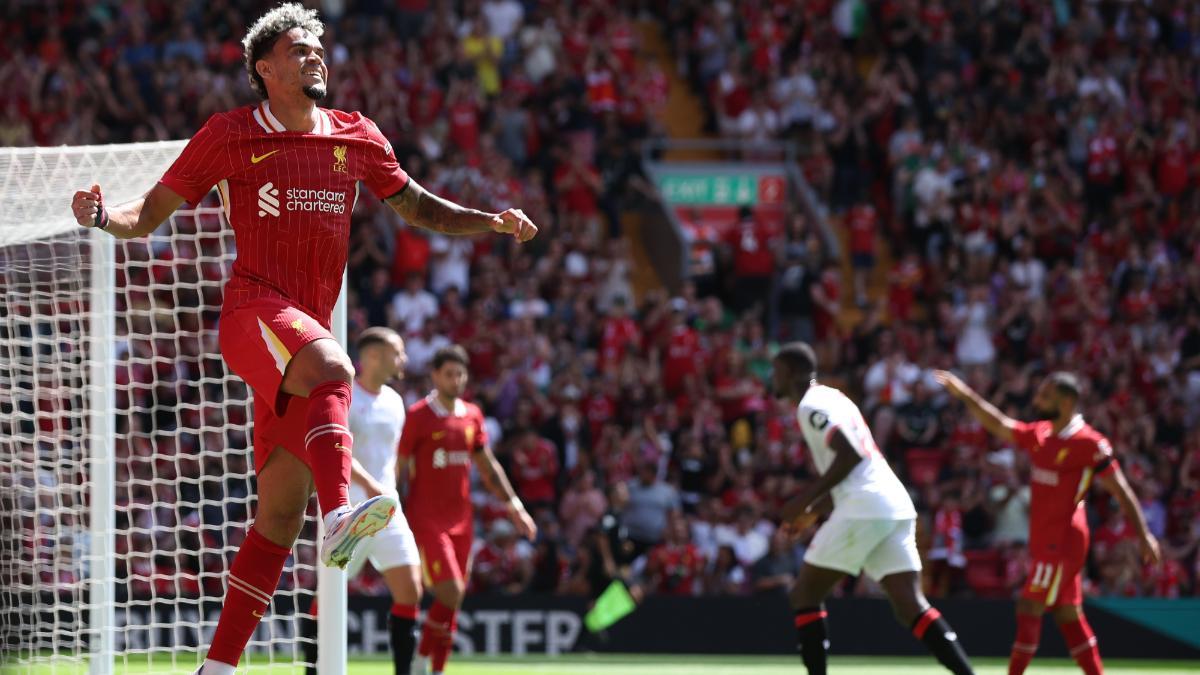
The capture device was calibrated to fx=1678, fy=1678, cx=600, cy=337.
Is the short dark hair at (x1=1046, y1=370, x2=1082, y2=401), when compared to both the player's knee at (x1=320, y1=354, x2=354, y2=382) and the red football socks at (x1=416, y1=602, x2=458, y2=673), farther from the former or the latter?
the player's knee at (x1=320, y1=354, x2=354, y2=382)

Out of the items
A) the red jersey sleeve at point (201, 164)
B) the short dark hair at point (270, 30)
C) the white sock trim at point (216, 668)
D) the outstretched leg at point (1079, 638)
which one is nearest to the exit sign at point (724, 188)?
the outstretched leg at point (1079, 638)

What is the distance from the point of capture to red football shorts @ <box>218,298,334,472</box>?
5898mm

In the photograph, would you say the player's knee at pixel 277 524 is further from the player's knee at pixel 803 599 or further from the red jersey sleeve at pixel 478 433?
the red jersey sleeve at pixel 478 433

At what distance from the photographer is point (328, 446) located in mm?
5727

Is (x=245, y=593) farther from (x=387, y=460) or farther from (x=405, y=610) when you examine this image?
(x=387, y=460)

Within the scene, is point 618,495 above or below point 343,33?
below

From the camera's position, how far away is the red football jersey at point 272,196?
6109mm

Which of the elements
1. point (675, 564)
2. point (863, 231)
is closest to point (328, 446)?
point (675, 564)

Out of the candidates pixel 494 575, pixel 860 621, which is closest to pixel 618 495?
pixel 494 575

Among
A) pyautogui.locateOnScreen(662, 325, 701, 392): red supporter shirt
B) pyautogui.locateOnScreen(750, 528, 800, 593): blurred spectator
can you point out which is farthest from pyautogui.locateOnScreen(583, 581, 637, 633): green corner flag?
pyautogui.locateOnScreen(662, 325, 701, 392): red supporter shirt

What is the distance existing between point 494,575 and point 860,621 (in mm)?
3644

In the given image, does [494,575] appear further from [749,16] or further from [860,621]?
[749,16]

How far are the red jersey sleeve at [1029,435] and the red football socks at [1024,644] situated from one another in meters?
1.14

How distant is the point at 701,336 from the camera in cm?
1994
